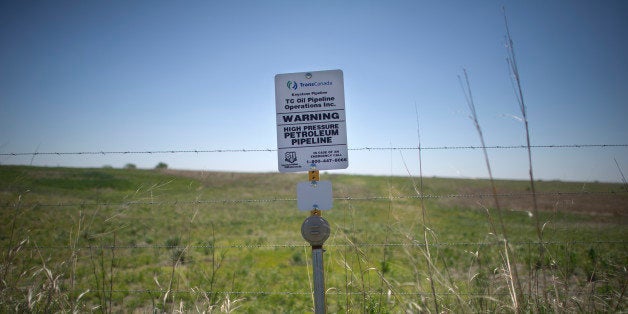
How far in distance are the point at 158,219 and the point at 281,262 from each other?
9961 mm

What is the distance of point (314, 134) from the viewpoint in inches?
108

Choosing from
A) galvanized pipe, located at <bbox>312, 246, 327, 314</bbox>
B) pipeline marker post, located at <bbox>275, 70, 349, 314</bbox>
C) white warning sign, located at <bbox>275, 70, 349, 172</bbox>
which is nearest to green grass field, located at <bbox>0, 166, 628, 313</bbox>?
galvanized pipe, located at <bbox>312, 246, 327, 314</bbox>

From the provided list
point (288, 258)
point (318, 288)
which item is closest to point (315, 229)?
point (318, 288)

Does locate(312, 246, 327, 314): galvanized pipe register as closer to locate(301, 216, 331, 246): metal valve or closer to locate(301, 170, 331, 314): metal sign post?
locate(301, 170, 331, 314): metal sign post

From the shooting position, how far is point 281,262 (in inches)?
380

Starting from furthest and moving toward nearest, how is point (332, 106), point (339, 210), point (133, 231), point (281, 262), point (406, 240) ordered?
point (339, 210)
point (133, 231)
point (281, 262)
point (332, 106)
point (406, 240)

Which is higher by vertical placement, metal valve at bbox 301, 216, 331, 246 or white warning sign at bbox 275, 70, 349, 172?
white warning sign at bbox 275, 70, 349, 172

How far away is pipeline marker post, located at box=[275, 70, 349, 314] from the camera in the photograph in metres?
2.74

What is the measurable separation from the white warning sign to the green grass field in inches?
21.7

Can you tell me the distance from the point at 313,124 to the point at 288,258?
8.21 m

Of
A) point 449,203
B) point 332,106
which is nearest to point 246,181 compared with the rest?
point 449,203

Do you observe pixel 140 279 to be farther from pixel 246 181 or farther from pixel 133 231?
pixel 246 181

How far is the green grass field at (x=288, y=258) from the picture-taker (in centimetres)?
275

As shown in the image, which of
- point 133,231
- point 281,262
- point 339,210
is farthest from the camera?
point 339,210
